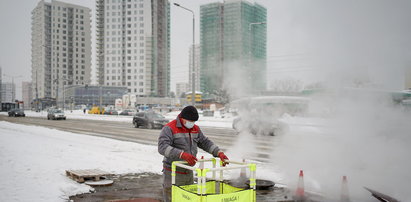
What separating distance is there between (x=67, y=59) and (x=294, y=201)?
156 metres

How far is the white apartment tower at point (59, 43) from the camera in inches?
5586

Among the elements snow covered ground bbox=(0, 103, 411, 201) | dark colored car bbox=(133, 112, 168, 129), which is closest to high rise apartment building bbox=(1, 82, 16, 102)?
dark colored car bbox=(133, 112, 168, 129)

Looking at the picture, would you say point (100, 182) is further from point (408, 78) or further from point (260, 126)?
point (260, 126)

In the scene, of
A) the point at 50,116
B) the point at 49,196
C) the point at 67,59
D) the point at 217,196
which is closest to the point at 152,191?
the point at 49,196

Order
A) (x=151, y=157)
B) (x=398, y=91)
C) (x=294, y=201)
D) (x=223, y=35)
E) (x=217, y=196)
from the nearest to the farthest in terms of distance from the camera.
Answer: (x=217, y=196) → (x=398, y=91) → (x=294, y=201) → (x=223, y=35) → (x=151, y=157)

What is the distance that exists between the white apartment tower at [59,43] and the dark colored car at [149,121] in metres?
124

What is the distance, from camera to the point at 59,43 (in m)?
143

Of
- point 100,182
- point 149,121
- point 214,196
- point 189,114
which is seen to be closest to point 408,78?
point 189,114

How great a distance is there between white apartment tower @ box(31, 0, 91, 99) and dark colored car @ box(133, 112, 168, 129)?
123666 mm

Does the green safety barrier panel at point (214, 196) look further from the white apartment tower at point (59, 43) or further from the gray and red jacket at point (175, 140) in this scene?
the white apartment tower at point (59, 43)

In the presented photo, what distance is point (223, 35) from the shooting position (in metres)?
8.88

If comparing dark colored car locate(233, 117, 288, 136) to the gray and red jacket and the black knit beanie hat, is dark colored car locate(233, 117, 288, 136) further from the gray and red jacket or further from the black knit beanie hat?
the black knit beanie hat

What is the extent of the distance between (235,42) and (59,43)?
5998 inches

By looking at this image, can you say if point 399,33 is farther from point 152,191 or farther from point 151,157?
point 151,157
